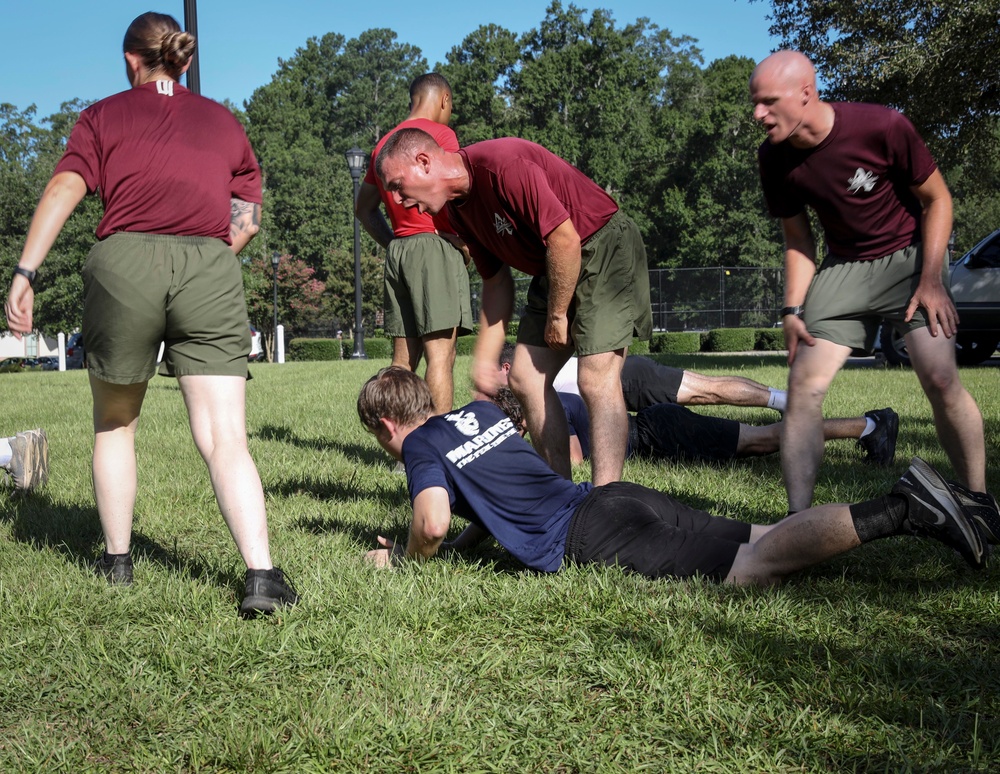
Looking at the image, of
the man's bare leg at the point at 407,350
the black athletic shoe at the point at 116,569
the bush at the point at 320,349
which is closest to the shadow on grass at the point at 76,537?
the black athletic shoe at the point at 116,569

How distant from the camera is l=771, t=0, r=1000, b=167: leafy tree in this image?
15.2m

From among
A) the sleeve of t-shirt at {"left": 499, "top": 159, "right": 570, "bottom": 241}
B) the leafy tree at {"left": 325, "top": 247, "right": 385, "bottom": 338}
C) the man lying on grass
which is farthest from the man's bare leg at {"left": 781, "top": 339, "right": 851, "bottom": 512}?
the leafy tree at {"left": 325, "top": 247, "right": 385, "bottom": 338}

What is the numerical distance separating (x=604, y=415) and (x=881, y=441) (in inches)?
93.6

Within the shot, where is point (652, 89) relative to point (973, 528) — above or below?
above

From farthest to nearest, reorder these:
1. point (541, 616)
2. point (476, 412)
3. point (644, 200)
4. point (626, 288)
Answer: point (644, 200) < point (626, 288) < point (476, 412) < point (541, 616)

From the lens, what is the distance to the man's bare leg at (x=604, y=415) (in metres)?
4.09

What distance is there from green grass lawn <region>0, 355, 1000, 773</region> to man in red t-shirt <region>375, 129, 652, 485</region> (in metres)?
0.78

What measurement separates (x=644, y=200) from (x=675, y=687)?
2020 inches

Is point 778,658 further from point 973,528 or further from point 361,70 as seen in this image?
point 361,70

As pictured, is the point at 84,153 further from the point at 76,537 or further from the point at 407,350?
the point at 407,350

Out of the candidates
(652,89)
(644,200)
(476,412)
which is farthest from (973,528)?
(652,89)

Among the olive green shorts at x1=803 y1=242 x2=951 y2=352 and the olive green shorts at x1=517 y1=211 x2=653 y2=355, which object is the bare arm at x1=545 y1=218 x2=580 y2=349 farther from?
the olive green shorts at x1=803 y1=242 x2=951 y2=352

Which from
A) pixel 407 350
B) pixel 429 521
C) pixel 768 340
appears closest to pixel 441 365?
pixel 407 350

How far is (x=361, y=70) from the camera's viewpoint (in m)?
77.8
